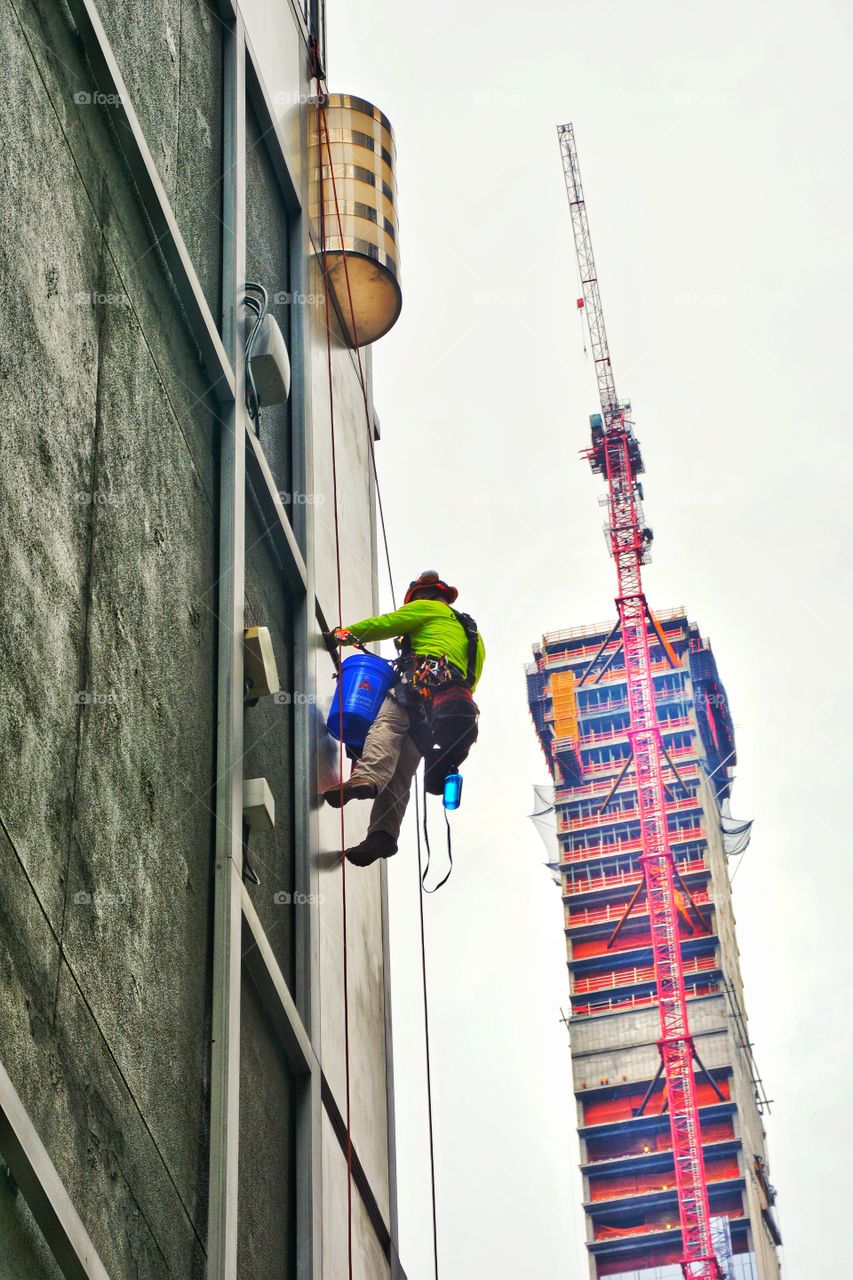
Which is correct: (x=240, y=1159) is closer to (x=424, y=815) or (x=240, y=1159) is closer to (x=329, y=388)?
(x=424, y=815)

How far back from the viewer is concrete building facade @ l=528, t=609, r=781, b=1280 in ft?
271

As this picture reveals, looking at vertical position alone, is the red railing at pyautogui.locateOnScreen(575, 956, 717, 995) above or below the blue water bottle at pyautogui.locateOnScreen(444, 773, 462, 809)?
above

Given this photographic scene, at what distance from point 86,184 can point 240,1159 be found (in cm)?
350

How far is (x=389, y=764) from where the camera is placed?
9.51 meters

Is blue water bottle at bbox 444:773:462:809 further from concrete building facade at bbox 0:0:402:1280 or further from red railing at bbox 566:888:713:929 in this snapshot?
red railing at bbox 566:888:713:929

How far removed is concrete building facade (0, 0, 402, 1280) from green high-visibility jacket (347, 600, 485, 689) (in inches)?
16.6

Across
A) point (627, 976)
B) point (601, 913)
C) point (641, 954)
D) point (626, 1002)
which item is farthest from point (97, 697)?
point (601, 913)

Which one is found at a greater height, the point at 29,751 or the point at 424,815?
the point at 424,815

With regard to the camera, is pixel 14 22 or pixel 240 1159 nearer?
pixel 14 22

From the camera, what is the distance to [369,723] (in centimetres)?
982

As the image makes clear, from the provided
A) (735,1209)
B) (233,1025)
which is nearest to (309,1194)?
(233,1025)

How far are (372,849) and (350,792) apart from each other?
1.01ft

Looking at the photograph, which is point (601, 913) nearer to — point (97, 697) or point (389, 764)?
point (389, 764)

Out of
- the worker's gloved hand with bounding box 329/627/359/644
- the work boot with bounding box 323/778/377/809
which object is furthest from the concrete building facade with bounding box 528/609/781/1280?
the work boot with bounding box 323/778/377/809
